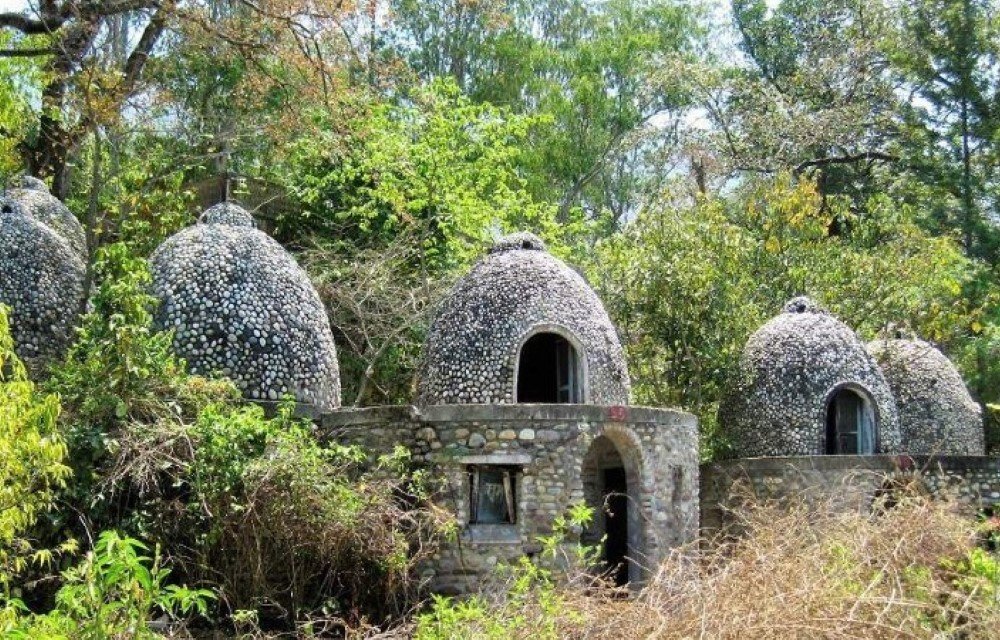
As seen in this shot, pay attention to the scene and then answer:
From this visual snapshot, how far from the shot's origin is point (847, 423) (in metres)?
19.0

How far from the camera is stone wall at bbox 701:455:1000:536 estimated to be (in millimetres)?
16953

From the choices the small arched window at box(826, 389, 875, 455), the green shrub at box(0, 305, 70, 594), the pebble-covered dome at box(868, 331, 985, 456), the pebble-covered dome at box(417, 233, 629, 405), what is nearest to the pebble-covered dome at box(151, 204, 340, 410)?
the pebble-covered dome at box(417, 233, 629, 405)

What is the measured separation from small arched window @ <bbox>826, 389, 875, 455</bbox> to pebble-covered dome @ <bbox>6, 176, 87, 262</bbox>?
11007mm

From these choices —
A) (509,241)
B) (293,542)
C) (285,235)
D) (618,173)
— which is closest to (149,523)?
(293,542)

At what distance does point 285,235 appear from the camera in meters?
22.7

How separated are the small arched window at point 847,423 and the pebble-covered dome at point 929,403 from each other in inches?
79.5

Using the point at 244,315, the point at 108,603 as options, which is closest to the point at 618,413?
the point at 244,315

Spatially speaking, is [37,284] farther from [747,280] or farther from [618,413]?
[747,280]

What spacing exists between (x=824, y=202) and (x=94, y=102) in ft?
53.7

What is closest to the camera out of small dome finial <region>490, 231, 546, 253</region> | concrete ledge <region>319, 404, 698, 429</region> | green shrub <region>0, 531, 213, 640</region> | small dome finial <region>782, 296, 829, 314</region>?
green shrub <region>0, 531, 213, 640</region>

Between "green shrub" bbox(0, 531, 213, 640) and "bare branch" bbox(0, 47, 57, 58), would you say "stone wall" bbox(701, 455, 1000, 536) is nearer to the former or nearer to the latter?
"bare branch" bbox(0, 47, 57, 58)

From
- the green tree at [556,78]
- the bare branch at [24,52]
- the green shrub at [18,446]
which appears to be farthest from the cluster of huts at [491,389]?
the green tree at [556,78]

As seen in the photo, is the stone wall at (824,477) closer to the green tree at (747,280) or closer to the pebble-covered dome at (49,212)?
the green tree at (747,280)

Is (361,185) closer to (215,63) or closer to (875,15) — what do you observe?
(215,63)
